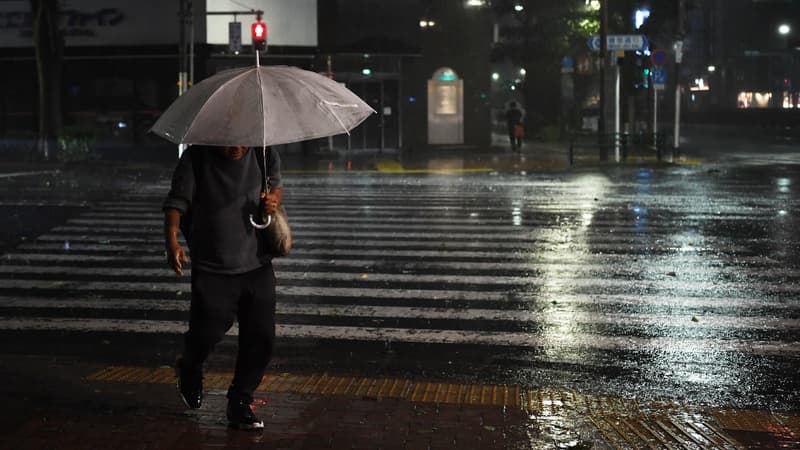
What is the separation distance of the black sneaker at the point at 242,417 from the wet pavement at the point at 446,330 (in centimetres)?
7

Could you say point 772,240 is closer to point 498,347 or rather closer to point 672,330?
point 672,330

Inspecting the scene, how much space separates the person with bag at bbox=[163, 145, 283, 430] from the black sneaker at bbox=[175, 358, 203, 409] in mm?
41

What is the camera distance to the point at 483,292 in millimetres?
10523

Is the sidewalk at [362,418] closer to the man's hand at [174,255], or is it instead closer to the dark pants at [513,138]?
the man's hand at [174,255]

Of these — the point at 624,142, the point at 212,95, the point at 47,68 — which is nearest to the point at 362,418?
the point at 212,95

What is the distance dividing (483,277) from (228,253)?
20.1 feet

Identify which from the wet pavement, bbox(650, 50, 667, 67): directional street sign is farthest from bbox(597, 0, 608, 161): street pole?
the wet pavement

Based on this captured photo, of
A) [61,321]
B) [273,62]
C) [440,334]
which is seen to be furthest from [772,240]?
[273,62]

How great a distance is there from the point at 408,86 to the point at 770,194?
77.8 ft

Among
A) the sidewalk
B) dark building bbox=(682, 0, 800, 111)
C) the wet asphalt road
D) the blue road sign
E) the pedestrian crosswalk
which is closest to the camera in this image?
the sidewalk

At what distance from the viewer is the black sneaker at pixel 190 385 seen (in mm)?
5816

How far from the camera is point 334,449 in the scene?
5289 mm

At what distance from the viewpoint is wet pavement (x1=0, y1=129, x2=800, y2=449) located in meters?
5.78

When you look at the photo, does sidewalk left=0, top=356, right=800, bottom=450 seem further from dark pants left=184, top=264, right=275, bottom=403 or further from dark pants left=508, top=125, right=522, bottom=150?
dark pants left=508, top=125, right=522, bottom=150
